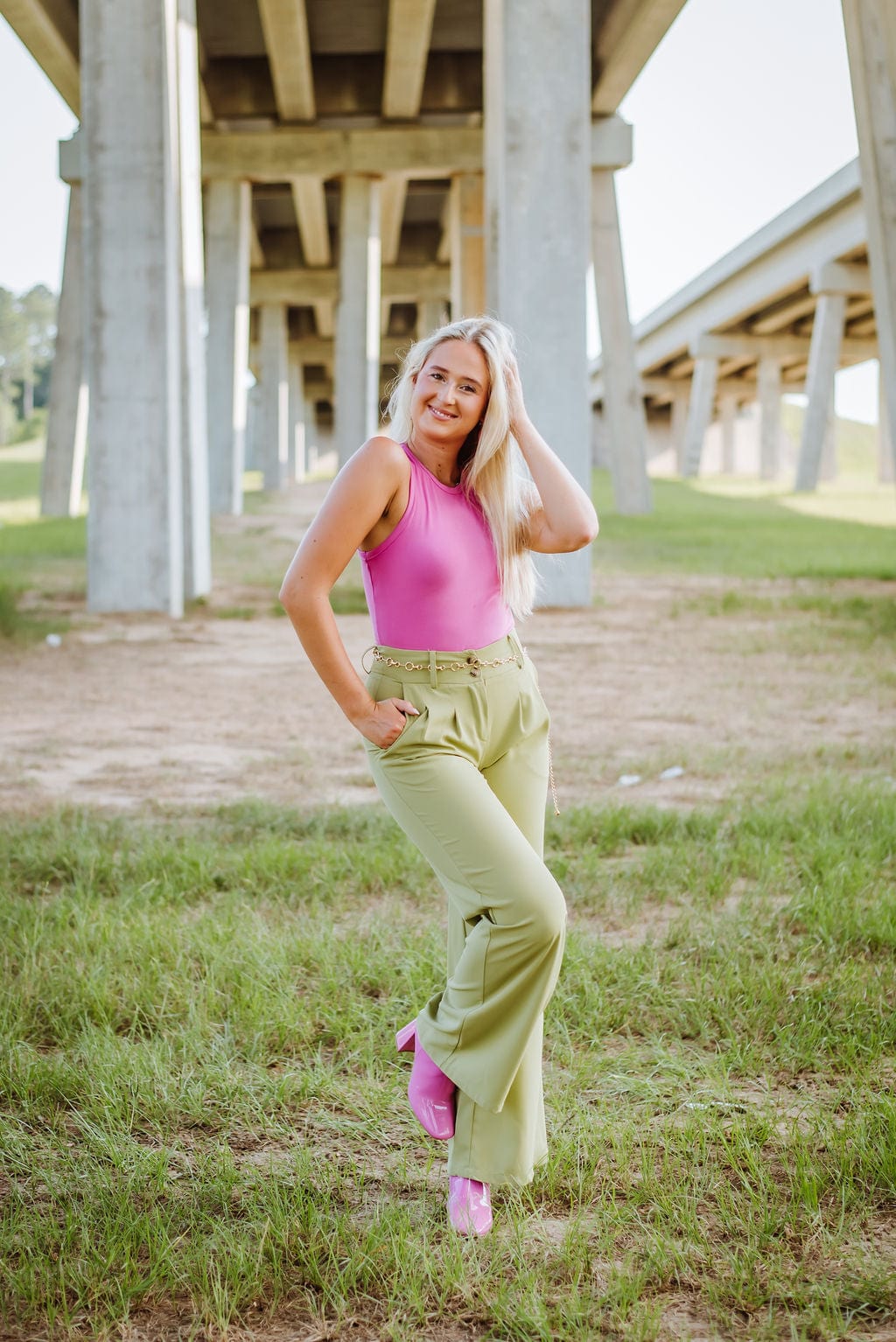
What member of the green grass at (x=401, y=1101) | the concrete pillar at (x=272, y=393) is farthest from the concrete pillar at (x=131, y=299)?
the concrete pillar at (x=272, y=393)

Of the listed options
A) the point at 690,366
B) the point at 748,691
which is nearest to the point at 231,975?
the point at 748,691

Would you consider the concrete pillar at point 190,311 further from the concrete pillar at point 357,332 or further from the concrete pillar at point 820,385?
the concrete pillar at point 820,385

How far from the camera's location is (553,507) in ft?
10.6

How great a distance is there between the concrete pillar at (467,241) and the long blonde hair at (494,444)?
1029 inches

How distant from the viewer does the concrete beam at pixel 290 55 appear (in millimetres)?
20734

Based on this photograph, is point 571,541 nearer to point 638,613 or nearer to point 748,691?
point 748,691

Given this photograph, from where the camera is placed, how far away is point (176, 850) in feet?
18.2

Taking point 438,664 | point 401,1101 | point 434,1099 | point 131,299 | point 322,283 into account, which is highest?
point 322,283

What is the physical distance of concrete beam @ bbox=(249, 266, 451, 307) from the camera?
40.9 m

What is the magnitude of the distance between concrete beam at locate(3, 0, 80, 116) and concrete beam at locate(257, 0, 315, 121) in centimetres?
329

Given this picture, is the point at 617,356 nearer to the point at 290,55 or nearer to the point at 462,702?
the point at 290,55

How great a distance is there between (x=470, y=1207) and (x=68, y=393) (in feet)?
89.9

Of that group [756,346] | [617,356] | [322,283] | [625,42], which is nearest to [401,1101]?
[625,42]

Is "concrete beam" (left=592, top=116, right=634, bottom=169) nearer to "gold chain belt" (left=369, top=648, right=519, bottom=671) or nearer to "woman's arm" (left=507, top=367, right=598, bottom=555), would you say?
"woman's arm" (left=507, top=367, right=598, bottom=555)
